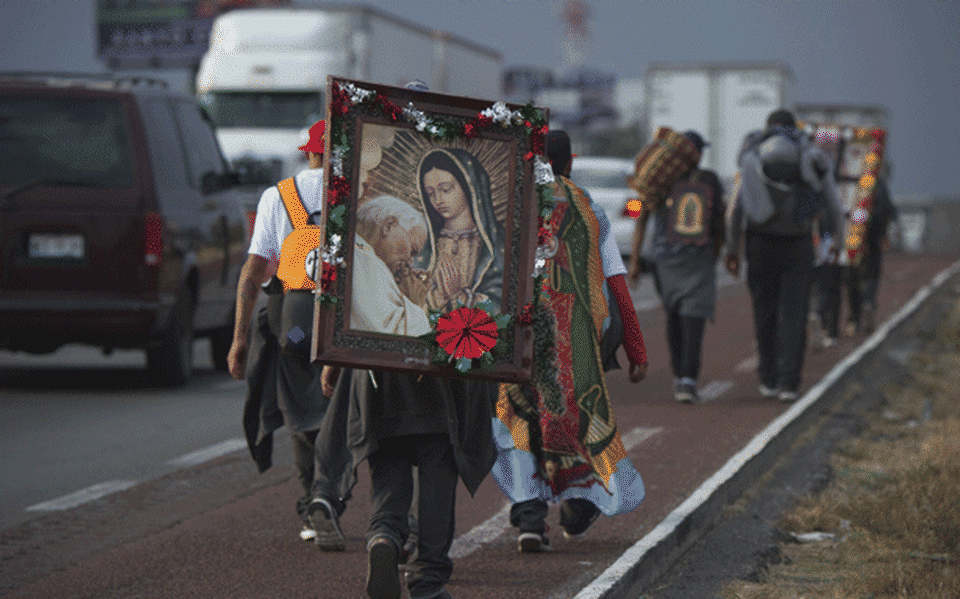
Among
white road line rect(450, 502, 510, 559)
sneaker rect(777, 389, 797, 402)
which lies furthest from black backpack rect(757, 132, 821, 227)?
white road line rect(450, 502, 510, 559)

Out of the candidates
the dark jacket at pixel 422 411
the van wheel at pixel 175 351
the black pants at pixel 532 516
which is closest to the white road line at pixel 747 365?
the van wheel at pixel 175 351

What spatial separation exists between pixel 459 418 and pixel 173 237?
6605mm

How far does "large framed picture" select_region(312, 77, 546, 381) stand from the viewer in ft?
15.5

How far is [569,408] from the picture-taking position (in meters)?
6.18

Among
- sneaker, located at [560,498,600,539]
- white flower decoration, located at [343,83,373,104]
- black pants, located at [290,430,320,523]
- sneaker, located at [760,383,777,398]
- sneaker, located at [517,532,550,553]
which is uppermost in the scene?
white flower decoration, located at [343,83,373,104]

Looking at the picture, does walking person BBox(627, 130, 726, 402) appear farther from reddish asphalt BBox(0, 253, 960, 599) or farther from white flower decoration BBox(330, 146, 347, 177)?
white flower decoration BBox(330, 146, 347, 177)

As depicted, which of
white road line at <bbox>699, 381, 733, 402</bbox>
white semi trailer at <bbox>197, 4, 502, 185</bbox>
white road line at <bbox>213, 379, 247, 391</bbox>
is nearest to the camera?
white road line at <bbox>699, 381, 733, 402</bbox>

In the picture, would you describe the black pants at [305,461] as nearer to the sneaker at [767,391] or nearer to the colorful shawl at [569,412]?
the colorful shawl at [569,412]

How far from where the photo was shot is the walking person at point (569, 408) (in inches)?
241

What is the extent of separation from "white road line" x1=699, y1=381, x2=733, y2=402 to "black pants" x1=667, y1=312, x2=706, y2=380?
0.36 m

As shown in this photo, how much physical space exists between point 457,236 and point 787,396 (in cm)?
651

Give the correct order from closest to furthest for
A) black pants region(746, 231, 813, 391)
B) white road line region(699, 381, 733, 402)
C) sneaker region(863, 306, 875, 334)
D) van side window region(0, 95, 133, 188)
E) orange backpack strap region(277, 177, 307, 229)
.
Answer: orange backpack strap region(277, 177, 307, 229) → black pants region(746, 231, 813, 391) → van side window region(0, 95, 133, 188) → white road line region(699, 381, 733, 402) → sneaker region(863, 306, 875, 334)

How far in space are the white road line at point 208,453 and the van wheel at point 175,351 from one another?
98.9 inches

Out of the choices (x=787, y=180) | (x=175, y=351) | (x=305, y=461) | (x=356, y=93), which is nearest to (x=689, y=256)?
(x=787, y=180)
